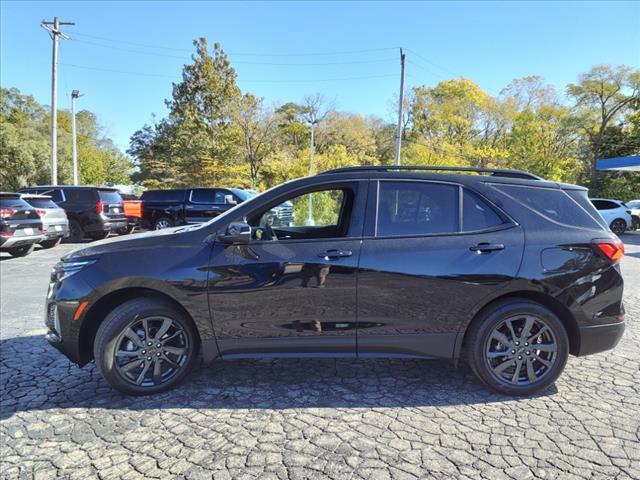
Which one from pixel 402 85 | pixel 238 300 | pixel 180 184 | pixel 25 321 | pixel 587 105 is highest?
pixel 587 105

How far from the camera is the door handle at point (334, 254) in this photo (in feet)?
10.5

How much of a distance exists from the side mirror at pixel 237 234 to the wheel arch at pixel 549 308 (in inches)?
70.6

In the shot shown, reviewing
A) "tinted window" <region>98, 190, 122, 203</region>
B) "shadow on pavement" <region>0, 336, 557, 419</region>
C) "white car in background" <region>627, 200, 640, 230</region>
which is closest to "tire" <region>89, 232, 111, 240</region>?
"tinted window" <region>98, 190, 122, 203</region>

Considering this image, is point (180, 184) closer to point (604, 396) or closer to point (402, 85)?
point (402, 85)

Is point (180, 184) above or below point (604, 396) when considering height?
above

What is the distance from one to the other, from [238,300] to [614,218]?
21.2 metres

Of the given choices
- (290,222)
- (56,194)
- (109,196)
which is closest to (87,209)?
(109,196)

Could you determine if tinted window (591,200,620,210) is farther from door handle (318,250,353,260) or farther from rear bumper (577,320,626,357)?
door handle (318,250,353,260)

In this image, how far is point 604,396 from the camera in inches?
131

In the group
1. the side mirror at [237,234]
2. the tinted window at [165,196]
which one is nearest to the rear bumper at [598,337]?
the side mirror at [237,234]

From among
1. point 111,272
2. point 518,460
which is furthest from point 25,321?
point 518,460

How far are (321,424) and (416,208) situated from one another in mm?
1752

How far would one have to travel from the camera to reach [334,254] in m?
3.21

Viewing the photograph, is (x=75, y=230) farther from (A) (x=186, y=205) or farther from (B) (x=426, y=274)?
(B) (x=426, y=274)
